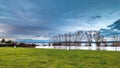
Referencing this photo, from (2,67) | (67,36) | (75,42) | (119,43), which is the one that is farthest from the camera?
(67,36)

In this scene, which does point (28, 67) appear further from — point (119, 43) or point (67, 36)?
point (67, 36)

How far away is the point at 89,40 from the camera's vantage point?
69.3 m

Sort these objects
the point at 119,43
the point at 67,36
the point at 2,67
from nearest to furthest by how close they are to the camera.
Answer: the point at 2,67 < the point at 119,43 < the point at 67,36

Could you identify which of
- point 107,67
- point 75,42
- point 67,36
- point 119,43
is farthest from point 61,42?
point 107,67

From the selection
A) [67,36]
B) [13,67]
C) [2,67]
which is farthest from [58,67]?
[67,36]

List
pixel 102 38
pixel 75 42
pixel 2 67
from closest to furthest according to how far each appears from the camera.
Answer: pixel 2 67, pixel 102 38, pixel 75 42

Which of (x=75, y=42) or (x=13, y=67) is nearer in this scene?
(x=13, y=67)

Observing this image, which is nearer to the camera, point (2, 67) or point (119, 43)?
point (2, 67)

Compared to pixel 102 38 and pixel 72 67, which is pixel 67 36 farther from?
pixel 72 67

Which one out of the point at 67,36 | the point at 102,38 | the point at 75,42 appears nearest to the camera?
the point at 102,38

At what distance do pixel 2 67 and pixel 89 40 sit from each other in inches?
2473

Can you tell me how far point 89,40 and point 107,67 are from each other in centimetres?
6137

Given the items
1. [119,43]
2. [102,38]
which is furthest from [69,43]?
[119,43]

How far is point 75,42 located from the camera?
74312mm
